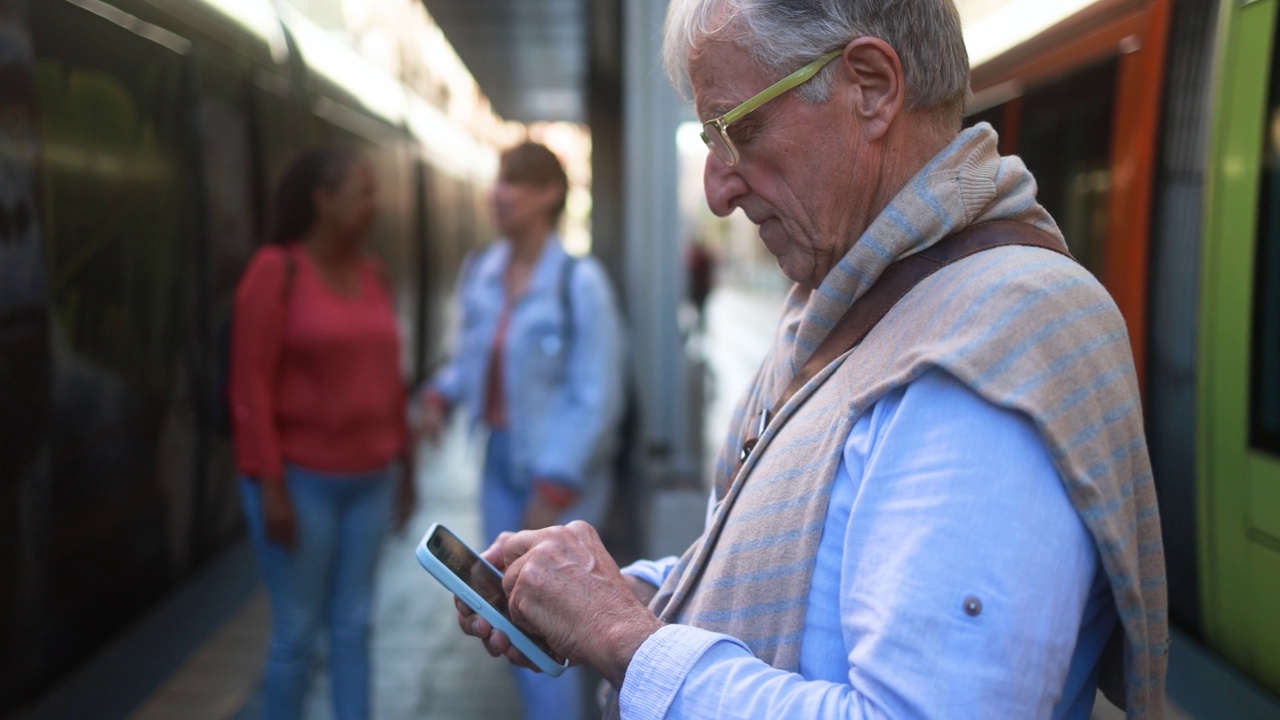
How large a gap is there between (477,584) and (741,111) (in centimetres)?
74

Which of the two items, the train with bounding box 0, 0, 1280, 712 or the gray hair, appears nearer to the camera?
the gray hair

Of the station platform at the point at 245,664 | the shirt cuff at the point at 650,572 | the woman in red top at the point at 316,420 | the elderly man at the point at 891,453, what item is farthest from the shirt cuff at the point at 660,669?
the woman in red top at the point at 316,420

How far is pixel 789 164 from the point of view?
49.9 inches

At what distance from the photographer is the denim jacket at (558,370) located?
3457 millimetres

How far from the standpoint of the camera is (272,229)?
10.6 feet

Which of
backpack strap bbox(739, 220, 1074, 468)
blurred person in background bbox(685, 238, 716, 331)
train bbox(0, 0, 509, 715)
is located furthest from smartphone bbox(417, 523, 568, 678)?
blurred person in background bbox(685, 238, 716, 331)

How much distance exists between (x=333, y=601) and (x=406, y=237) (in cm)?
675

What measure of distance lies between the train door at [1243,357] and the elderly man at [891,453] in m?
1.12

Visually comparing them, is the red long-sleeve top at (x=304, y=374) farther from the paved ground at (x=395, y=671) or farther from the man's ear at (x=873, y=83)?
the man's ear at (x=873, y=83)

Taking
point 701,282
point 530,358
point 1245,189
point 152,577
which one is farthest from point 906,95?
point 701,282

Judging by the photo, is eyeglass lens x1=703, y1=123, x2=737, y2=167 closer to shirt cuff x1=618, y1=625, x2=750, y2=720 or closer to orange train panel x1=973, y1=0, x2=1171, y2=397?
shirt cuff x1=618, y1=625, x2=750, y2=720

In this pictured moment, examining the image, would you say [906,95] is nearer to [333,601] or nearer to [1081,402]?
[1081,402]

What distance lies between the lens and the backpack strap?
3.81 feet

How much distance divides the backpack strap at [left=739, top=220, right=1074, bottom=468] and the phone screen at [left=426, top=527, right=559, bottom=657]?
0.49 metres
